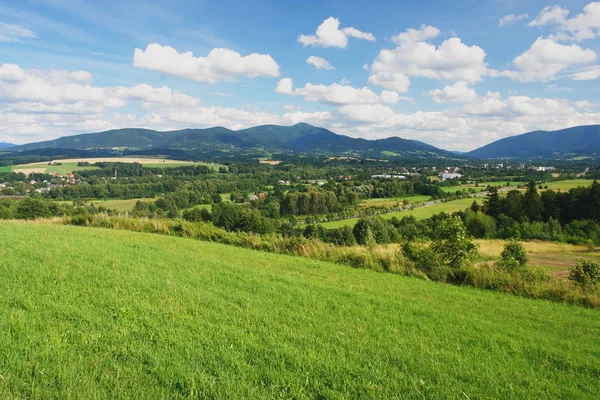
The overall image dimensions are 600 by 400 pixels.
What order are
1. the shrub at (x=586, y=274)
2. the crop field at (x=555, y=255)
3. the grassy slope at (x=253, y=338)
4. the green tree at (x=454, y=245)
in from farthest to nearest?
the crop field at (x=555, y=255) → the green tree at (x=454, y=245) → the shrub at (x=586, y=274) → the grassy slope at (x=253, y=338)

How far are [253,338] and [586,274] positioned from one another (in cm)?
1305

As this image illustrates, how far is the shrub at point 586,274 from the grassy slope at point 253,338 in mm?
4021

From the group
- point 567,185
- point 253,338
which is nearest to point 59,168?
point 253,338

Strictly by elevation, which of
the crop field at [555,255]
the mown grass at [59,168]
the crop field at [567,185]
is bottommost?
the crop field at [555,255]

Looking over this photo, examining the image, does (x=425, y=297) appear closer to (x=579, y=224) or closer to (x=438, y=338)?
(x=438, y=338)

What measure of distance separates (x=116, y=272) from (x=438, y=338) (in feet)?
21.4

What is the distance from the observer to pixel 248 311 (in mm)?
6113

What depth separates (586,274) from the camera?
12.3 metres

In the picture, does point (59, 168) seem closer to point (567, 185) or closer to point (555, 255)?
point (555, 255)

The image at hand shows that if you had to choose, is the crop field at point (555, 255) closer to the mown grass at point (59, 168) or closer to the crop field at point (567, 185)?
the crop field at point (567, 185)

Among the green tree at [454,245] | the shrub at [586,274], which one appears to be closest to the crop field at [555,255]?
the shrub at [586,274]

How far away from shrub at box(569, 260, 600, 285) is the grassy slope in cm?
402

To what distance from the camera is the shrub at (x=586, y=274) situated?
39.2ft

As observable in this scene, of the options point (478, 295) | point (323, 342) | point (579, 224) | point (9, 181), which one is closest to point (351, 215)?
Answer: point (579, 224)
